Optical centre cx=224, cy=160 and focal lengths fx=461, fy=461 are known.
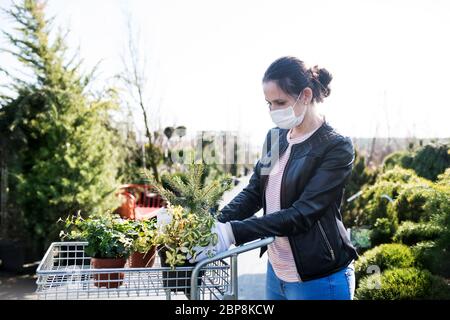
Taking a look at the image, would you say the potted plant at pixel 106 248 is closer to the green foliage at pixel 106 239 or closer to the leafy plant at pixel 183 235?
the green foliage at pixel 106 239

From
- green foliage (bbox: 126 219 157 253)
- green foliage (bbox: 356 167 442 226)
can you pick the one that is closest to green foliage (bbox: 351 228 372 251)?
green foliage (bbox: 356 167 442 226)

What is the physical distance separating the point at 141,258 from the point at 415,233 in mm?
2798

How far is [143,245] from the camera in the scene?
171 cm

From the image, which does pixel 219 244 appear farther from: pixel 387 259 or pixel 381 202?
pixel 381 202

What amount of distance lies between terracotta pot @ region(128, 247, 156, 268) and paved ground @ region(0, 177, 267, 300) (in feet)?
8.48

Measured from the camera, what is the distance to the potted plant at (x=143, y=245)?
1.71 meters

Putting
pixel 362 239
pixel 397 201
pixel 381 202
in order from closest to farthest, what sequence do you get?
pixel 397 201
pixel 362 239
pixel 381 202

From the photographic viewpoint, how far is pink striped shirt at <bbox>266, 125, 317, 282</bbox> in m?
1.77

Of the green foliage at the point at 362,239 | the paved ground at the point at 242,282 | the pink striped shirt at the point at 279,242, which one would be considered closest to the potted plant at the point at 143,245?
the pink striped shirt at the point at 279,242

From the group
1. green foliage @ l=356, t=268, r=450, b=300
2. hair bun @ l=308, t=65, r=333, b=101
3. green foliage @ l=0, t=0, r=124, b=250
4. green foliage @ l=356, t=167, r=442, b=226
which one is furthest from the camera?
green foliage @ l=0, t=0, r=124, b=250

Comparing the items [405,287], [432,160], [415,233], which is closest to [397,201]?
[415,233]

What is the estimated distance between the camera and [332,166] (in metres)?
1.67

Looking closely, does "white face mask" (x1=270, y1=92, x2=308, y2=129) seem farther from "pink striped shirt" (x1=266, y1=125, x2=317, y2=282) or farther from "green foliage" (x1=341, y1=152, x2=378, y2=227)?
"green foliage" (x1=341, y1=152, x2=378, y2=227)
